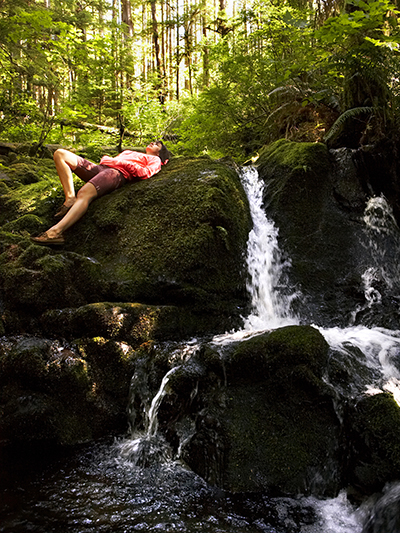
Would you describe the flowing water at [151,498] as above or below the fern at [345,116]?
below

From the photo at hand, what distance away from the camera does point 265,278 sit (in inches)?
200

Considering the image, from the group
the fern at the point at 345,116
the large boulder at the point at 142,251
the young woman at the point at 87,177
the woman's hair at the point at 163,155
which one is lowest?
the large boulder at the point at 142,251

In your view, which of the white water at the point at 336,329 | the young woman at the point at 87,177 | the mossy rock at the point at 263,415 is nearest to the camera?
the white water at the point at 336,329

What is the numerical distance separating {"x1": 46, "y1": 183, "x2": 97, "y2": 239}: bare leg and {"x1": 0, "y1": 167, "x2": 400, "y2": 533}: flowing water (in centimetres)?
243

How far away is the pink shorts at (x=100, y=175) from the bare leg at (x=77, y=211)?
0.11 metres

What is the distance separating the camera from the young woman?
481 centimetres

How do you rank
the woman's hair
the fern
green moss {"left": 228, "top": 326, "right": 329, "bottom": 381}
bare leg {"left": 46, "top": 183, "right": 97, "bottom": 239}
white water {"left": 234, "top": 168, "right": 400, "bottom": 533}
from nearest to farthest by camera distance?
white water {"left": 234, "top": 168, "right": 400, "bottom": 533} < green moss {"left": 228, "top": 326, "right": 329, "bottom": 381} < bare leg {"left": 46, "top": 183, "right": 97, "bottom": 239} < the fern < the woman's hair

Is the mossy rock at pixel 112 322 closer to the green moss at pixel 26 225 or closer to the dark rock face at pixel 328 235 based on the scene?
the green moss at pixel 26 225

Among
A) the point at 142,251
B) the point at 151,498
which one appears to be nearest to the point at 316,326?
the point at 142,251

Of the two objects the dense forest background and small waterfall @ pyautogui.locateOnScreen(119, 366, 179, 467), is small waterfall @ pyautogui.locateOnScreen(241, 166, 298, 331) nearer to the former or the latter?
A: small waterfall @ pyautogui.locateOnScreen(119, 366, 179, 467)

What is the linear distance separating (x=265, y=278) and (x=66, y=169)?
125 inches

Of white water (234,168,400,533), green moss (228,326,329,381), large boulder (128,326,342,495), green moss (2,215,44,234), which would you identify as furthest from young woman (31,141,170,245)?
green moss (228,326,329,381)

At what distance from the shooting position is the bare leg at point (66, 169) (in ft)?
16.2

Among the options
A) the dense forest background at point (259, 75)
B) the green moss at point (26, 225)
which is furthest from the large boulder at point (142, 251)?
the dense forest background at point (259, 75)
